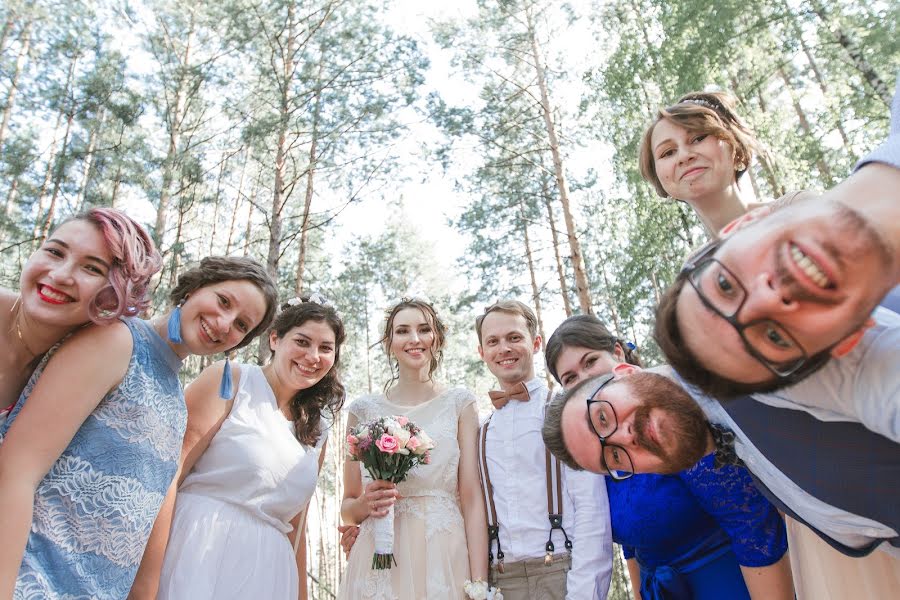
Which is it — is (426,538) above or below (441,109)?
below

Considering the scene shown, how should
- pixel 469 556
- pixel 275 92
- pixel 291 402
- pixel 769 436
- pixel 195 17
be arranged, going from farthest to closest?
pixel 195 17 < pixel 275 92 < pixel 291 402 < pixel 469 556 < pixel 769 436

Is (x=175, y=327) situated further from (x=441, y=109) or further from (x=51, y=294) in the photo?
(x=441, y=109)

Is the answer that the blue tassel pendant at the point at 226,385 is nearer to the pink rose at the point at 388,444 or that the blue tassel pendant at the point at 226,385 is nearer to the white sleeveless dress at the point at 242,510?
the white sleeveless dress at the point at 242,510

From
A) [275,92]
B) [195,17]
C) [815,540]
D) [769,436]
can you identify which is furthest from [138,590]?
[195,17]

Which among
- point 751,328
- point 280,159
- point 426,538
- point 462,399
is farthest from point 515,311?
point 280,159

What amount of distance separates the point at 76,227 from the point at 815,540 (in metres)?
3.08

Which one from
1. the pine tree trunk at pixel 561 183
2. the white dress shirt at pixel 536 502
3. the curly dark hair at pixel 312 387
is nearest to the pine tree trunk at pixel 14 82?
the pine tree trunk at pixel 561 183

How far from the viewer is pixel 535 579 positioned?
3.11m

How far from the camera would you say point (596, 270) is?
18969 mm

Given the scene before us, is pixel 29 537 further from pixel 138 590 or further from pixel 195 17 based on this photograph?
pixel 195 17

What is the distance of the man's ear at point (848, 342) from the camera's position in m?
1.07

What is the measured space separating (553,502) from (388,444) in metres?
1.08

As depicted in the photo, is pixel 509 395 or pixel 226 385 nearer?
pixel 226 385

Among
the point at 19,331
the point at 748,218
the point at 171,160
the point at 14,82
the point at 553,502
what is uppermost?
the point at 14,82
